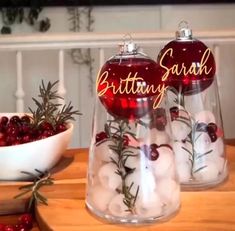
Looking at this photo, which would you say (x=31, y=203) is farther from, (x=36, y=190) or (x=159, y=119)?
(x=159, y=119)

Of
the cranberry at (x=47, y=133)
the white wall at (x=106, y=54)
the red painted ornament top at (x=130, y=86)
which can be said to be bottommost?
Result: the cranberry at (x=47, y=133)

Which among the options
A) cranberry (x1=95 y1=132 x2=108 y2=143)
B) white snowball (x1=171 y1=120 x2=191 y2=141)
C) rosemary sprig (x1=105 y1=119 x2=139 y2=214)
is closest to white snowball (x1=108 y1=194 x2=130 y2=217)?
rosemary sprig (x1=105 y1=119 x2=139 y2=214)

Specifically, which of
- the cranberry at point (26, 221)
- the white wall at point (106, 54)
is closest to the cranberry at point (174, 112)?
the cranberry at point (26, 221)

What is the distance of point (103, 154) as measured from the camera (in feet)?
3.17

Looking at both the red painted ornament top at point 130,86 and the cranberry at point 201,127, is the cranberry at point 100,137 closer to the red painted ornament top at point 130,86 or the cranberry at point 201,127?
the red painted ornament top at point 130,86

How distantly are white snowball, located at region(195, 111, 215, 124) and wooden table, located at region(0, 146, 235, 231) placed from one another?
0.41ft

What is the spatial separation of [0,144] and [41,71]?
1.83m

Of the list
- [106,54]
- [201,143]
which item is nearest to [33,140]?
[201,143]

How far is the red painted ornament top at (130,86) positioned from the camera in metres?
0.93

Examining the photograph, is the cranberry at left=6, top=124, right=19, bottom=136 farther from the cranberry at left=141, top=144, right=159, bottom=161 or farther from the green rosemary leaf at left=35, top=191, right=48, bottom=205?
the cranberry at left=141, top=144, right=159, bottom=161

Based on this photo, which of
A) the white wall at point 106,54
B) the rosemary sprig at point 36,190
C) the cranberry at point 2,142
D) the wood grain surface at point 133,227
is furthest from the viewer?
the white wall at point 106,54

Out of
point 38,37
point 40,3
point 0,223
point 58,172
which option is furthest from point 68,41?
point 0,223

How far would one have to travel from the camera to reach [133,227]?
36.1 inches

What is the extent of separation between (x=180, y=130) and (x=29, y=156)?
306mm
